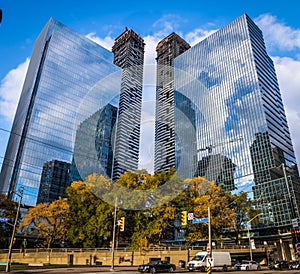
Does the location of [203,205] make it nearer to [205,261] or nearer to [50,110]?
[205,261]

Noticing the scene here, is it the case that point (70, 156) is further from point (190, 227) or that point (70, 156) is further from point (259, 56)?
point (259, 56)

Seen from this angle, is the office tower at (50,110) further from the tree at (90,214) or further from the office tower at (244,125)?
the tree at (90,214)

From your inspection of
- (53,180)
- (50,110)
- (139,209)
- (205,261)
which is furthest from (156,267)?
(50,110)

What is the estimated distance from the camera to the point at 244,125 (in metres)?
111

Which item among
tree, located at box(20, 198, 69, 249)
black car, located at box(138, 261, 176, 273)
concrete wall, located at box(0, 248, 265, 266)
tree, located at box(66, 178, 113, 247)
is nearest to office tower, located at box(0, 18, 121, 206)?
tree, located at box(66, 178, 113, 247)

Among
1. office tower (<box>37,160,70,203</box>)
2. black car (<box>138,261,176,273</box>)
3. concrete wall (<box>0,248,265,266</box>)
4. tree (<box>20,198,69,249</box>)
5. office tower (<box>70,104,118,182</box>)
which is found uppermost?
office tower (<box>70,104,118,182</box>)

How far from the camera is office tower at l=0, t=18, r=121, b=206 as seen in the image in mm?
106312

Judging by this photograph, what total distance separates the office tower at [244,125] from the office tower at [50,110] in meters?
45.9

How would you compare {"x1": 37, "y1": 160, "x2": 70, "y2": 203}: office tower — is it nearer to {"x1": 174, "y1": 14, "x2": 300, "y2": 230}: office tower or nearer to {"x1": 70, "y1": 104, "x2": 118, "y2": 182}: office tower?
{"x1": 70, "y1": 104, "x2": 118, "y2": 182}: office tower

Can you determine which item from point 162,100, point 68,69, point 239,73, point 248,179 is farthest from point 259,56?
point 162,100

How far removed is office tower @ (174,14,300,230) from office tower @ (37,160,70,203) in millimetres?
50494

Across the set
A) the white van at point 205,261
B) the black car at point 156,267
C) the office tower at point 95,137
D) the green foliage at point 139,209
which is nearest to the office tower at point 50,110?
the office tower at point 95,137

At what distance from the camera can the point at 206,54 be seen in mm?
137500

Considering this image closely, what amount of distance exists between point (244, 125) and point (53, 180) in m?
80.7
